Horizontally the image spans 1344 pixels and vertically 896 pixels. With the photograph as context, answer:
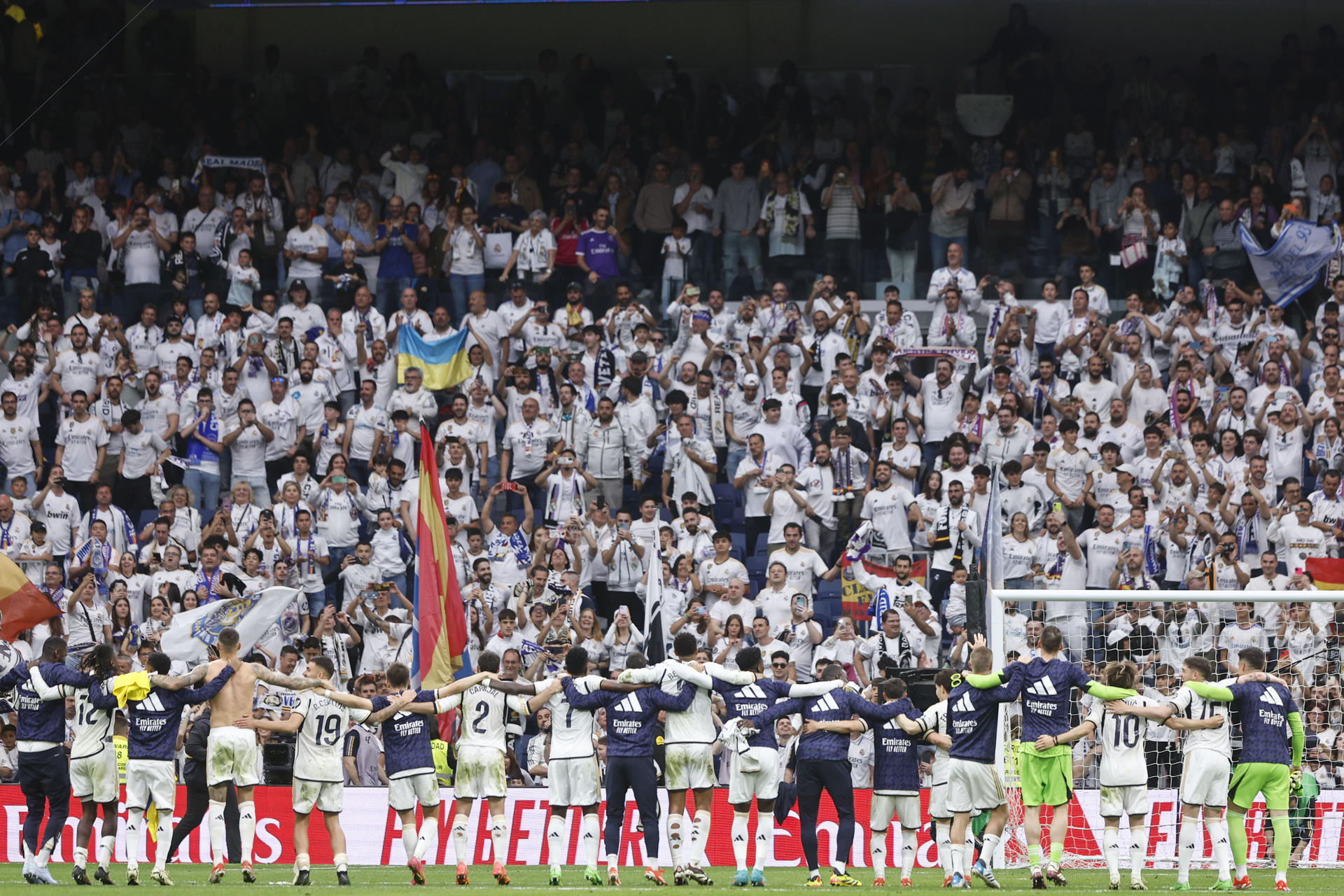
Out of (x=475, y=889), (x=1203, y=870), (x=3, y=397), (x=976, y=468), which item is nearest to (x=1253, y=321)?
(x=976, y=468)

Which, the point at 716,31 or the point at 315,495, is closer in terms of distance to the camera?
the point at 315,495

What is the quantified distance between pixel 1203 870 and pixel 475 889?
23.8 ft

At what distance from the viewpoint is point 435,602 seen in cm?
1816

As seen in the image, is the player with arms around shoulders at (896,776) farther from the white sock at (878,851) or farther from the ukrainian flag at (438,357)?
the ukrainian flag at (438,357)

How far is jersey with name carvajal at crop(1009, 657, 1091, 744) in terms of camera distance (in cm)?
1509

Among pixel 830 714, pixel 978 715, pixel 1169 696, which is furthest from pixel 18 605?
pixel 1169 696

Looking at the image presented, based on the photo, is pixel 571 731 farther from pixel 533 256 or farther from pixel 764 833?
pixel 533 256

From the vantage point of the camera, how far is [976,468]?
21328mm

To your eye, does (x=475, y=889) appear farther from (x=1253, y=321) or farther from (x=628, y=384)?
(x=1253, y=321)

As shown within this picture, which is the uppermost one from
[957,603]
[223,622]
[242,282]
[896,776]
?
[242,282]

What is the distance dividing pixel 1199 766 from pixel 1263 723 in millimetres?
643

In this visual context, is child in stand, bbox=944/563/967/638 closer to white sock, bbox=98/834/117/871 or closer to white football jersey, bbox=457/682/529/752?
white football jersey, bbox=457/682/529/752

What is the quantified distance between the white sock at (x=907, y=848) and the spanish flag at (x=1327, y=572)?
25.0 ft

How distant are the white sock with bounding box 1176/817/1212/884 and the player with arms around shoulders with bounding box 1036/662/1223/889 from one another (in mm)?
303
